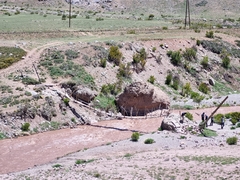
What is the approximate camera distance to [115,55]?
50906mm

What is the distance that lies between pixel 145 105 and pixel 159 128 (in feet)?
21.6

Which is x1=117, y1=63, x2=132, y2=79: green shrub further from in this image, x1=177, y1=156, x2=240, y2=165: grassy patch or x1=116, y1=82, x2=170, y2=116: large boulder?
x1=177, y1=156, x2=240, y2=165: grassy patch

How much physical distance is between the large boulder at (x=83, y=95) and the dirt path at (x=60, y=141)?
2.97 meters

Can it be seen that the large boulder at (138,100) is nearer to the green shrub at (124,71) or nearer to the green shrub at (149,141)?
the green shrub at (124,71)

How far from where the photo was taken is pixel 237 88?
57.4 metres

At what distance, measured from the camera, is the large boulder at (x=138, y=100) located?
43094 millimetres

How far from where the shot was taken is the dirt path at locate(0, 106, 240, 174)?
3167 cm

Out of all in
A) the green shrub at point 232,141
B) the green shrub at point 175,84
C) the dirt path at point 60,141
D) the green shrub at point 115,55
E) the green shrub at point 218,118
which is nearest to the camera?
the dirt path at point 60,141

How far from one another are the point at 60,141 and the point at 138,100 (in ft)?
32.8

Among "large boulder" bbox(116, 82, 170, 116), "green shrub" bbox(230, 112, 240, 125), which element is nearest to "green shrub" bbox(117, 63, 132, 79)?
"large boulder" bbox(116, 82, 170, 116)

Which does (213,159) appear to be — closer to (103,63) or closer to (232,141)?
(232,141)

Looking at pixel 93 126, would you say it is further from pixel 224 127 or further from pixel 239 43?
pixel 239 43

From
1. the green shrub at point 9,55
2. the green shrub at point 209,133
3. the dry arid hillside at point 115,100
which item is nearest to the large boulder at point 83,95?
the dry arid hillside at point 115,100

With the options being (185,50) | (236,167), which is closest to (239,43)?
(185,50)
